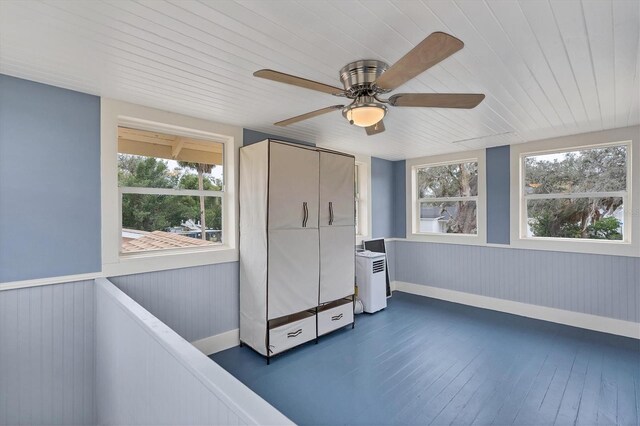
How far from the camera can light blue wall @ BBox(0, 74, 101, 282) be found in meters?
2.06

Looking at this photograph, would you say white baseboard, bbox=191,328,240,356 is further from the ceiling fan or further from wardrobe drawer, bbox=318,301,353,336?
the ceiling fan

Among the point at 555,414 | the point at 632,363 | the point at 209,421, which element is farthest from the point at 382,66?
the point at 632,363

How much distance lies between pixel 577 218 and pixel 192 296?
15.6 feet

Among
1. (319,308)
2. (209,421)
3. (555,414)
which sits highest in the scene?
(209,421)

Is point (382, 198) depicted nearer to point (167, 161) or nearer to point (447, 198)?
point (447, 198)

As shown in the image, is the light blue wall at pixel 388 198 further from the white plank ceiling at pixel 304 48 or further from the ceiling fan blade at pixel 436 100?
the ceiling fan blade at pixel 436 100

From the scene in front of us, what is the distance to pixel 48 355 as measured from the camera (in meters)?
2.18

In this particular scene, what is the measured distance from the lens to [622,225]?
11.7 feet

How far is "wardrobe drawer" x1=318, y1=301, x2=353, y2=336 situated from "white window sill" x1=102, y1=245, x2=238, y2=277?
1189mm

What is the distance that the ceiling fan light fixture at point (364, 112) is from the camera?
1775 mm

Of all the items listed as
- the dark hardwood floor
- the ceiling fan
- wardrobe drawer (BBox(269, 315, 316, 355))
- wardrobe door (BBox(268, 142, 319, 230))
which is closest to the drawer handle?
wardrobe drawer (BBox(269, 315, 316, 355))

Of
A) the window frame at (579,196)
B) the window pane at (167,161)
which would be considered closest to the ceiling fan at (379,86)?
the window pane at (167,161)

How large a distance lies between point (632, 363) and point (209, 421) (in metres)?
3.88

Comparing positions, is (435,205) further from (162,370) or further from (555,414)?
(162,370)
